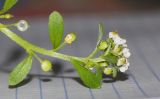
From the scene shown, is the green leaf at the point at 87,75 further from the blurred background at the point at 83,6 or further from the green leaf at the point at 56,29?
the blurred background at the point at 83,6

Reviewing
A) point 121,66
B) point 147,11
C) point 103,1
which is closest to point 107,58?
point 121,66

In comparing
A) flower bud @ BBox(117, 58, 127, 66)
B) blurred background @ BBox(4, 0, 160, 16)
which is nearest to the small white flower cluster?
flower bud @ BBox(117, 58, 127, 66)

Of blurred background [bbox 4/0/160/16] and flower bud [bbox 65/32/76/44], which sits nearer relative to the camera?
flower bud [bbox 65/32/76/44]

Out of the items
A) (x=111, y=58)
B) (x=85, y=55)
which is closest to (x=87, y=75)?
(x=111, y=58)

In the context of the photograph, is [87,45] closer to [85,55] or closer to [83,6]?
[85,55]

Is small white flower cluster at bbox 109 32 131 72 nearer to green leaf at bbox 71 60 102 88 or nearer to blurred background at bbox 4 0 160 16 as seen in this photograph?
green leaf at bbox 71 60 102 88

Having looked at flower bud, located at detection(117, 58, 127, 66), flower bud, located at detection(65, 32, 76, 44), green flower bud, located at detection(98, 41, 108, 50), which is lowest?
flower bud, located at detection(117, 58, 127, 66)
